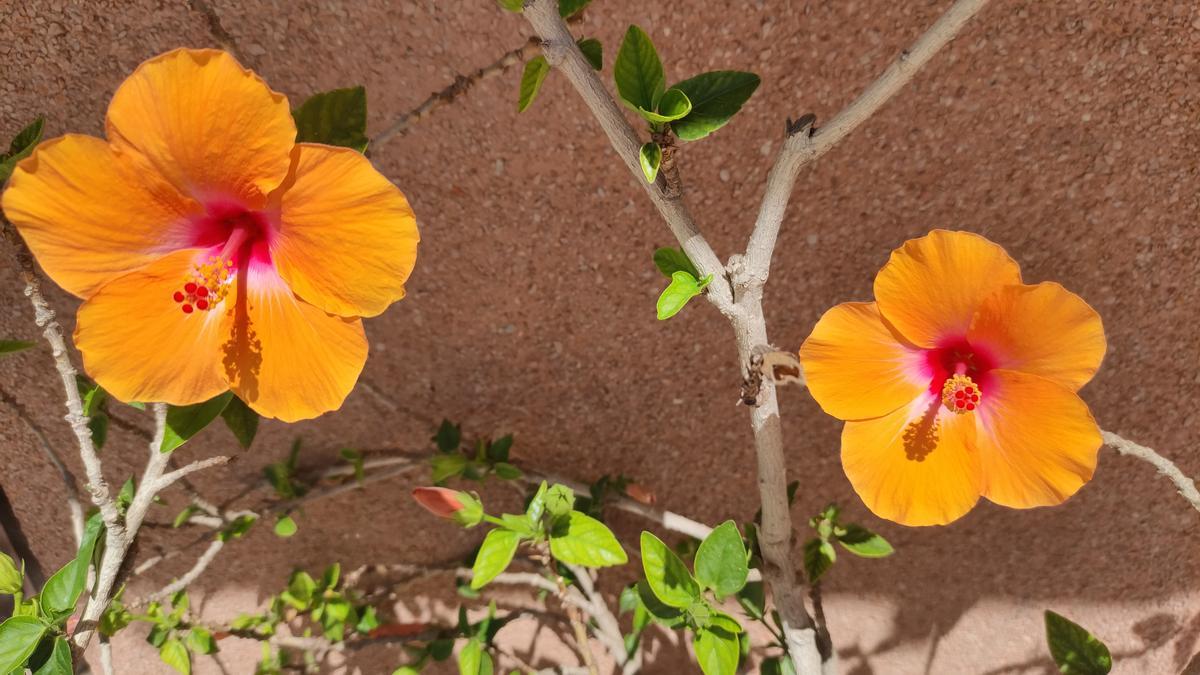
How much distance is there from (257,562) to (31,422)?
440mm

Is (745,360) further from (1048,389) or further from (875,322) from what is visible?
(1048,389)

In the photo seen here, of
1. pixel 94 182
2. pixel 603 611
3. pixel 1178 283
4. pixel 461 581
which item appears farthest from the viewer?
pixel 461 581

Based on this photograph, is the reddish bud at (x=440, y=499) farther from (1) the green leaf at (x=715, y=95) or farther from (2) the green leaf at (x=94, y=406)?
(1) the green leaf at (x=715, y=95)

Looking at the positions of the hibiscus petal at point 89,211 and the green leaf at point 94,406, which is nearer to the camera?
the hibiscus petal at point 89,211

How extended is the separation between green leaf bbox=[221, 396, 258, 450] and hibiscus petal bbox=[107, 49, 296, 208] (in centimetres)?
33

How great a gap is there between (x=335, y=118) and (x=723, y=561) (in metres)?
0.68

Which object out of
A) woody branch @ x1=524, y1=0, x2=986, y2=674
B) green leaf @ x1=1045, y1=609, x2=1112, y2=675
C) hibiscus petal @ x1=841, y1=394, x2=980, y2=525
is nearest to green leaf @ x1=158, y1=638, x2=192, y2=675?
woody branch @ x1=524, y1=0, x2=986, y2=674

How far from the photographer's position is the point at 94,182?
683mm

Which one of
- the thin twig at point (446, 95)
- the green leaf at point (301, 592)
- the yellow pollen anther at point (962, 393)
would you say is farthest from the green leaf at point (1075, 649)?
the green leaf at point (301, 592)

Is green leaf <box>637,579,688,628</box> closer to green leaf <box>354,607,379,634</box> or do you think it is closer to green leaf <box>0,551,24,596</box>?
green leaf <box>354,607,379,634</box>

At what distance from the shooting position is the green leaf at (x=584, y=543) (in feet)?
3.09

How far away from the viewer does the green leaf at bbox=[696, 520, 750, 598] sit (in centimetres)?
89

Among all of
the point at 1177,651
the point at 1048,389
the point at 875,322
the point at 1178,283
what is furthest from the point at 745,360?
the point at 1177,651

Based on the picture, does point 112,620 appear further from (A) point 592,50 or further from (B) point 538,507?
(A) point 592,50
